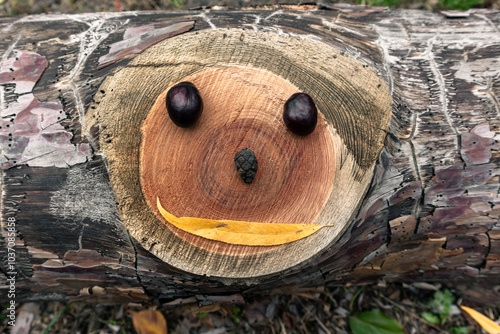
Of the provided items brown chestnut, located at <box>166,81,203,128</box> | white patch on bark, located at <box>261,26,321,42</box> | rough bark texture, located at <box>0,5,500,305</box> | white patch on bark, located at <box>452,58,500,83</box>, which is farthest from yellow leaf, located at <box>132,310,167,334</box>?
white patch on bark, located at <box>452,58,500,83</box>

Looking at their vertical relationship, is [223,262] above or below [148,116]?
below

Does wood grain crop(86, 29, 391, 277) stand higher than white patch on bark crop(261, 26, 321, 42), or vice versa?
white patch on bark crop(261, 26, 321, 42)

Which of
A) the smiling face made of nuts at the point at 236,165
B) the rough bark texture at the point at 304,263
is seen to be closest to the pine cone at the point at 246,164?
the smiling face made of nuts at the point at 236,165

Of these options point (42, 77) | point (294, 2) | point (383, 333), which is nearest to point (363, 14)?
point (294, 2)

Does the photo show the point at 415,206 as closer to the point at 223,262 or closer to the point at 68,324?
the point at 223,262

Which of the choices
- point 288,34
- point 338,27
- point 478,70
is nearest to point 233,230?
point 288,34

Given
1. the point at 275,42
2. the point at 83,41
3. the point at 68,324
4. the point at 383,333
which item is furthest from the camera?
the point at 68,324

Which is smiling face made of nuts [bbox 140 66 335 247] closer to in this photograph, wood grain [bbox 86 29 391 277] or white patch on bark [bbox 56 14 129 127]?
wood grain [bbox 86 29 391 277]
